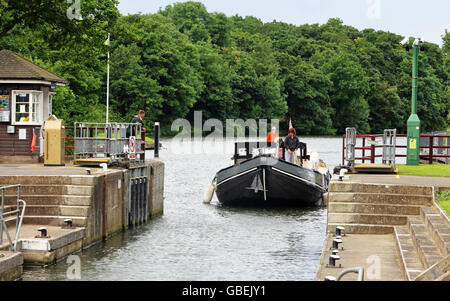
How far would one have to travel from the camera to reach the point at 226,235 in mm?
24438

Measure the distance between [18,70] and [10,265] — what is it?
12558 mm

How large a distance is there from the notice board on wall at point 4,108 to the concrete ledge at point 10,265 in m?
11.6

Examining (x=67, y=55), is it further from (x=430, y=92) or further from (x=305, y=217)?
(x=430, y=92)

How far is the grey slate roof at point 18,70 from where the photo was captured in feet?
85.7

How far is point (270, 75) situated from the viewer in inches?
4828

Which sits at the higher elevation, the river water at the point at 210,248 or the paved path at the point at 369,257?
the paved path at the point at 369,257

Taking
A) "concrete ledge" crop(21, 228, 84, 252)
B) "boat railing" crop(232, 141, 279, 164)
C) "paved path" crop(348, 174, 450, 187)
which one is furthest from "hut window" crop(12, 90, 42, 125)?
"paved path" crop(348, 174, 450, 187)

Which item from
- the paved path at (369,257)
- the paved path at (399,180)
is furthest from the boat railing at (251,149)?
the paved path at (369,257)

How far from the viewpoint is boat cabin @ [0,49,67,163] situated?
26.3 m

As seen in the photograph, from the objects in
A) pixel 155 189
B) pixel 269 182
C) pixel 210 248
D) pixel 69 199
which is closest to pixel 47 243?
pixel 69 199

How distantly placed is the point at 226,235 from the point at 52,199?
627 centimetres

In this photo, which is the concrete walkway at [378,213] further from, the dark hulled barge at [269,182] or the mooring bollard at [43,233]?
the dark hulled barge at [269,182]

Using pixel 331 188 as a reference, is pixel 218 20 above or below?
above
